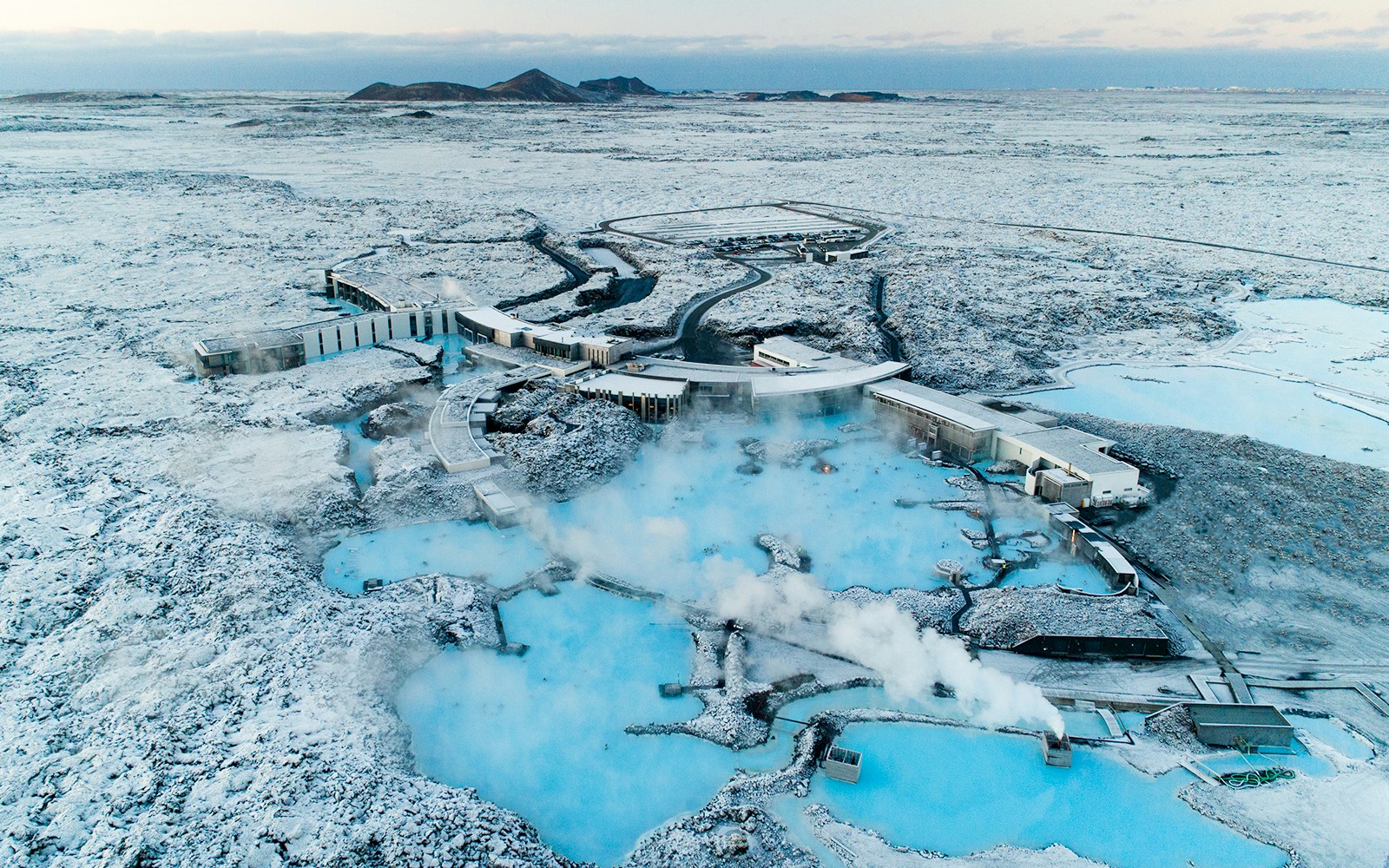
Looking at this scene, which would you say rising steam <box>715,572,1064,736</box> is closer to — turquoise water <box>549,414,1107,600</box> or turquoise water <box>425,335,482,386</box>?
turquoise water <box>549,414,1107,600</box>

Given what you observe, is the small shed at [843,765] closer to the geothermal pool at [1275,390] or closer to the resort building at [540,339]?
the geothermal pool at [1275,390]

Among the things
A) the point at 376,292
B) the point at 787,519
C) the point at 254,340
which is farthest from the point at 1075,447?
the point at 376,292

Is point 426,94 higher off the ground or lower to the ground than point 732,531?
higher

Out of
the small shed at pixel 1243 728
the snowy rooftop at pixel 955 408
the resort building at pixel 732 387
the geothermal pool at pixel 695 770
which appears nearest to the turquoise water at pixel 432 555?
the geothermal pool at pixel 695 770

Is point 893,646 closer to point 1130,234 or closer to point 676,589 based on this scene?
point 676,589

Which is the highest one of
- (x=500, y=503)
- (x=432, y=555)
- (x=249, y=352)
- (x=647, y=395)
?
(x=249, y=352)

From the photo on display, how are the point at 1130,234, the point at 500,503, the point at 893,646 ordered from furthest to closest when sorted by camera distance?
the point at 1130,234
the point at 500,503
the point at 893,646

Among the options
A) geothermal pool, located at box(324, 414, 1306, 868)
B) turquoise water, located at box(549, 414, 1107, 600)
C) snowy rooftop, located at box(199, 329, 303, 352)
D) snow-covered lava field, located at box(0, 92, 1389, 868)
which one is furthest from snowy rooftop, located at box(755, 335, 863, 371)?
snowy rooftop, located at box(199, 329, 303, 352)
